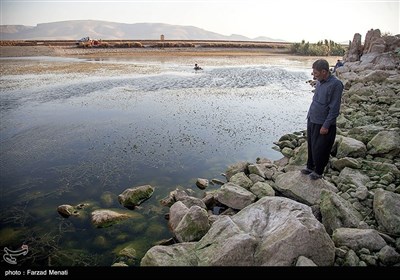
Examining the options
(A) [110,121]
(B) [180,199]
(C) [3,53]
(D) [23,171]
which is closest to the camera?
(B) [180,199]

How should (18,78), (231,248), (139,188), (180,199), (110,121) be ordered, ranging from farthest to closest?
(18,78), (110,121), (139,188), (180,199), (231,248)

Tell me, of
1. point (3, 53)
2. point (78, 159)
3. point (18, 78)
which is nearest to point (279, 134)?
point (78, 159)

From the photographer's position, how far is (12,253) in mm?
5918

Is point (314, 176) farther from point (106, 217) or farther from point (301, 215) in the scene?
point (106, 217)

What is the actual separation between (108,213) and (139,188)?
4.27 feet

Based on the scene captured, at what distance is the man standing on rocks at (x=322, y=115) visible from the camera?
19.6 ft

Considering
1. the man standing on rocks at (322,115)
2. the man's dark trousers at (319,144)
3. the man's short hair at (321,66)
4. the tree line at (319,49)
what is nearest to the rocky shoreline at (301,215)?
the man's dark trousers at (319,144)

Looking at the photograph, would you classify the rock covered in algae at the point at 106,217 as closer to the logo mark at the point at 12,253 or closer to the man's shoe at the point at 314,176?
the logo mark at the point at 12,253

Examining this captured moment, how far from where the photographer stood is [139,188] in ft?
26.8

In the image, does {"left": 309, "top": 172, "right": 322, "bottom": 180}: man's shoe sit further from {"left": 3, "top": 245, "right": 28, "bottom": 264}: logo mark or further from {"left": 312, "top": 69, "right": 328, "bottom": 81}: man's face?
{"left": 3, "top": 245, "right": 28, "bottom": 264}: logo mark

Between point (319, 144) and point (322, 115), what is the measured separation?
2.35ft

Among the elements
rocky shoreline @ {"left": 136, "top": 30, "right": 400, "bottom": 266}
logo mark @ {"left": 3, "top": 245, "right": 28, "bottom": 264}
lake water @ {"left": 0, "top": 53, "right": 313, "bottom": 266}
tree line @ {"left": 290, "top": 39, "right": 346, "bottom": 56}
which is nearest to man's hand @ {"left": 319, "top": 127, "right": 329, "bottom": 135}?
rocky shoreline @ {"left": 136, "top": 30, "right": 400, "bottom": 266}

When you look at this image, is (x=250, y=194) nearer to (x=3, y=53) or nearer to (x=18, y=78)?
(x=18, y=78)

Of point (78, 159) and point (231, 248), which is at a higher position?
point (231, 248)
